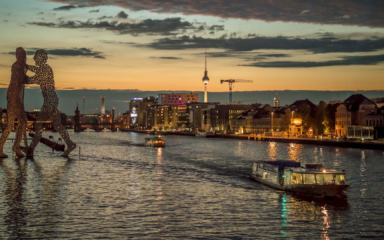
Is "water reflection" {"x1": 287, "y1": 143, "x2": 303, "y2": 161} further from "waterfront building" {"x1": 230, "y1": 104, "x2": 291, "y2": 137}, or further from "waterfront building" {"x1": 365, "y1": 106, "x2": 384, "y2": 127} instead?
"waterfront building" {"x1": 230, "y1": 104, "x2": 291, "y2": 137}

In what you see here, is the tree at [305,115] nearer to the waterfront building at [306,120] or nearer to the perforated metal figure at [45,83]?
the waterfront building at [306,120]

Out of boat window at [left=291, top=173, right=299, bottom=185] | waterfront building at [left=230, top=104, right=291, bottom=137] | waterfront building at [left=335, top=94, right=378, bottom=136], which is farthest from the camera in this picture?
waterfront building at [left=230, top=104, right=291, bottom=137]

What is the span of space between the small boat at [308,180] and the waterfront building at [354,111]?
284ft

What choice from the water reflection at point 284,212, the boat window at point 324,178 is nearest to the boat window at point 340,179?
the boat window at point 324,178

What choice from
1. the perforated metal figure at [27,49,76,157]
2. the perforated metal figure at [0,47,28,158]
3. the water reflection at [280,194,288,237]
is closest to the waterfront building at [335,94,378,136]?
the perforated metal figure at [27,49,76,157]

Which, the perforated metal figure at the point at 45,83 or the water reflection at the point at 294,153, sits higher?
the perforated metal figure at the point at 45,83

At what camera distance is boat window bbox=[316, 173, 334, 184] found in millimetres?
36803

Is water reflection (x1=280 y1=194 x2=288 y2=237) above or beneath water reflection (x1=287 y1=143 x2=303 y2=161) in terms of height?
beneath

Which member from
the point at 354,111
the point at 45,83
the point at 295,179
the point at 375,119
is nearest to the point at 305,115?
the point at 354,111

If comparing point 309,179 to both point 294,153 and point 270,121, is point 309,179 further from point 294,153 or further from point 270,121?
point 270,121

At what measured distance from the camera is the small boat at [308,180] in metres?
36.4

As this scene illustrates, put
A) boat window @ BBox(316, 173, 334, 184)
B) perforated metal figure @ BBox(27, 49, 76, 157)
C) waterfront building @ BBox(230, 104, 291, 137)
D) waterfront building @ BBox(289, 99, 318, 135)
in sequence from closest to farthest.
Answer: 1. boat window @ BBox(316, 173, 334, 184)
2. perforated metal figure @ BBox(27, 49, 76, 157)
3. waterfront building @ BBox(289, 99, 318, 135)
4. waterfront building @ BBox(230, 104, 291, 137)

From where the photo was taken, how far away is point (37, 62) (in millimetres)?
59406

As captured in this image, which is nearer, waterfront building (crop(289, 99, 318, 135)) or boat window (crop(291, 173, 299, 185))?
boat window (crop(291, 173, 299, 185))
